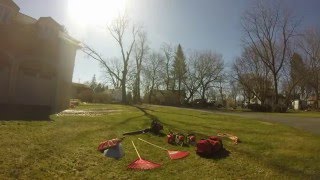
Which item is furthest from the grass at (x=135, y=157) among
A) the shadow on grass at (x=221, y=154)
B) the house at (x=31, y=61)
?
the house at (x=31, y=61)

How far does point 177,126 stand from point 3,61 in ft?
50.3

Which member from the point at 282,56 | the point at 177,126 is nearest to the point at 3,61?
the point at 177,126

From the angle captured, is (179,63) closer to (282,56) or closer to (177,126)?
(282,56)

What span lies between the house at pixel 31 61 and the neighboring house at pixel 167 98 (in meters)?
52.9

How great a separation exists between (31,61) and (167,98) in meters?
58.7

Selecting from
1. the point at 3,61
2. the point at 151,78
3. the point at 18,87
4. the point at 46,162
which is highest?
the point at 151,78

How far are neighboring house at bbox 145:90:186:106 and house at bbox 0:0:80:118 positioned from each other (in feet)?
174

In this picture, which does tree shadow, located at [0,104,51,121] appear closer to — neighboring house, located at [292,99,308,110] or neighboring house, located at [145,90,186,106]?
neighboring house, located at [145,90,186,106]

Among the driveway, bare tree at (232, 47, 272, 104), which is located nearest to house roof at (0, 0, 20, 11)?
the driveway

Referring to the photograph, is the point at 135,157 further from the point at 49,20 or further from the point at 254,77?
the point at 254,77

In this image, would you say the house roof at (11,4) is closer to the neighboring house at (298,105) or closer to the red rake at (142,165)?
the red rake at (142,165)

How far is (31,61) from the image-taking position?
97.7ft

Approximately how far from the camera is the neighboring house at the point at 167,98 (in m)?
85.6

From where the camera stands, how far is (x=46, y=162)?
11852 millimetres
